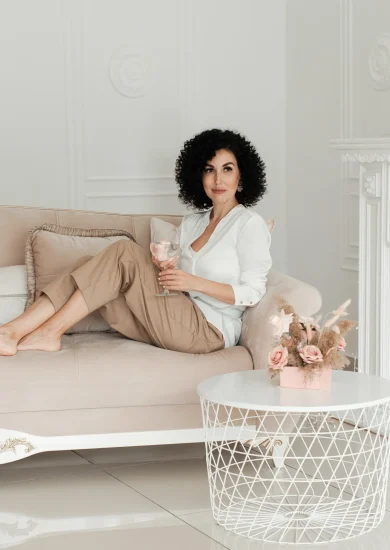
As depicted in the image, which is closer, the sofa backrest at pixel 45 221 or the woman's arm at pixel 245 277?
the woman's arm at pixel 245 277

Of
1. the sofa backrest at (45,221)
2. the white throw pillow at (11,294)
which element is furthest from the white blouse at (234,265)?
the white throw pillow at (11,294)

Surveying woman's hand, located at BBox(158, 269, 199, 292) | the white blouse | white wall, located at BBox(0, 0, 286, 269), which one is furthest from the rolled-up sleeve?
white wall, located at BBox(0, 0, 286, 269)

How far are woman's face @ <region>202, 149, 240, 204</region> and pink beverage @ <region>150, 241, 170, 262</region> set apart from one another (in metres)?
0.48

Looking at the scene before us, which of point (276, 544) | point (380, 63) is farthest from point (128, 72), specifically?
point (276, 544)

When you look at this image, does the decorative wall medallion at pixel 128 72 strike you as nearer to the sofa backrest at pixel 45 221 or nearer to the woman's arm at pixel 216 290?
the sofa backrest at pixel 45 221

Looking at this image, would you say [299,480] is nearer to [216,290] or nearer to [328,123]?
[216,290]

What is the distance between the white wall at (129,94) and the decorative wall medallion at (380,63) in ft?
3.44

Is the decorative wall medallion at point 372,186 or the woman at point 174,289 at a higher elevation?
the decorative wall medallion at point 372,186

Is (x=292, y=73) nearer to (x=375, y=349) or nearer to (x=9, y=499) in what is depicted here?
Answer: (x=375, y=349)

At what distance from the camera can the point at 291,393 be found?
8.13ft

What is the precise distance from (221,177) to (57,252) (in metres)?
0.70

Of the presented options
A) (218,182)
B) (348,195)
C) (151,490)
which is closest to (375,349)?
(218,182)

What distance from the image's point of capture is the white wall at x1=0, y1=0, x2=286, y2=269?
5.01m

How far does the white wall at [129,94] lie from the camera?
16.4 ft
